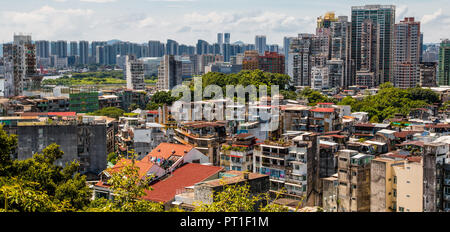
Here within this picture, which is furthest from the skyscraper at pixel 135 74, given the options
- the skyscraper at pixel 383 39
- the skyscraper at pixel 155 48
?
the skyscraper at pixel 155 48

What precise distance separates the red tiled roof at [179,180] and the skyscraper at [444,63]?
3003 centimetres

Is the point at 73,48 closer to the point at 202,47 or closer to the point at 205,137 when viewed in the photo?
the point at 202,47

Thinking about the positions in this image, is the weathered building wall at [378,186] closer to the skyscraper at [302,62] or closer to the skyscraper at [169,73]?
the skyscraper at [302,62]

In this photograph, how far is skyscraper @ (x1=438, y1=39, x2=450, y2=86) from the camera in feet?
115

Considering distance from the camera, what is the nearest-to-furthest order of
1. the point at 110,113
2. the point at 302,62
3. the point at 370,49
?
the point at 110,113
the point at 302,62
the point at 370,49

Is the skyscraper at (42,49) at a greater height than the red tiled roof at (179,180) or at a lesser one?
greater

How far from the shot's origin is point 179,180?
30.5 feet


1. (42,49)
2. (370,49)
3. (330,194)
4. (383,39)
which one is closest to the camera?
(330,194)

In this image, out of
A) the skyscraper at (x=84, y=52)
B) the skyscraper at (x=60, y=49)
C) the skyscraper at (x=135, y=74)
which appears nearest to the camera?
the skyscraper at (x=135, y=74)

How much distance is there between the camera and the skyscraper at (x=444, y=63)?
35.2 m

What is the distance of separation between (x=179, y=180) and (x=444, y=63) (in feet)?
103

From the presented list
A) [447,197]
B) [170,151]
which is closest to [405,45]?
[170,151]

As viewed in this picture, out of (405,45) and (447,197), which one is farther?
(405,45)
